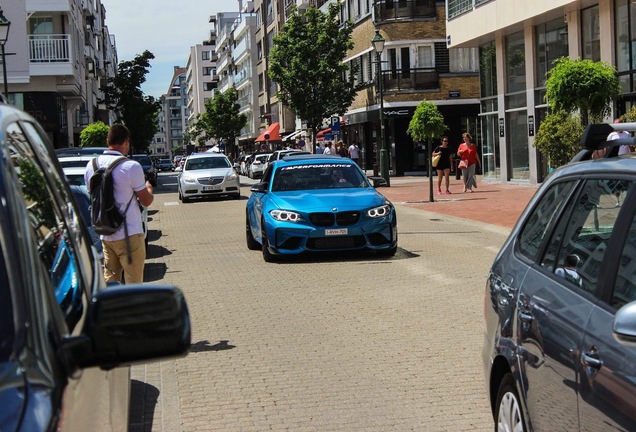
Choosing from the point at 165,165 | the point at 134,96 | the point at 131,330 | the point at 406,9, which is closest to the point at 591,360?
the point at 131,330

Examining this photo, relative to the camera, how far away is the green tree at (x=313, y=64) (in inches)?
2045

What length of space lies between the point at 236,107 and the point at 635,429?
373 feet

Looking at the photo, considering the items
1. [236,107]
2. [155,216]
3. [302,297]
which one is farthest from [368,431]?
[236,107]

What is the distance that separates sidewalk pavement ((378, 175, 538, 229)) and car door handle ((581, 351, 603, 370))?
1527cm

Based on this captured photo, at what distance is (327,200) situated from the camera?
47.2ft

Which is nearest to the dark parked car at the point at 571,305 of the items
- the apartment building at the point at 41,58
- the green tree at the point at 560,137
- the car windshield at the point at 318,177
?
the car windshield at the point at 318,177

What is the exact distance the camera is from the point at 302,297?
1100 centimetres

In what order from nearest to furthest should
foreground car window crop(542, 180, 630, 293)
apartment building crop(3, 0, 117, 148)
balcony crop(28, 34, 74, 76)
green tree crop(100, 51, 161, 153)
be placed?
foreground car window crop(542, 180, 630, 293) → apartment building crop(3, 0, 117, 148) → balcony crop(28, 34, 74, 76) → green tree crop(100, 51, 161, 153)

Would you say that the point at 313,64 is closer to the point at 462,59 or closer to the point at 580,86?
the point at 462,59

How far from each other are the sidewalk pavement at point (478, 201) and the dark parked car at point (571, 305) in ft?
46.0

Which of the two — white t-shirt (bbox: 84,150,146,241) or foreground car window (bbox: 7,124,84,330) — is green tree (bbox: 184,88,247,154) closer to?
white t-shirt (bbox: 84,150,146,241)

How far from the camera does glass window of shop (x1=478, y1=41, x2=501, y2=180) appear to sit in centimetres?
3728

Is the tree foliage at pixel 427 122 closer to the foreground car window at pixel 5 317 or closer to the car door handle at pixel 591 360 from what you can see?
the car door handle at pixel 591 360

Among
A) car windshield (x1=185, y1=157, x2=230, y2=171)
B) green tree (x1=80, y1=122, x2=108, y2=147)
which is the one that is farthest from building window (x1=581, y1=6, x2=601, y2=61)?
green tree (x1=80, y1=122, x2=108, y2=147)
